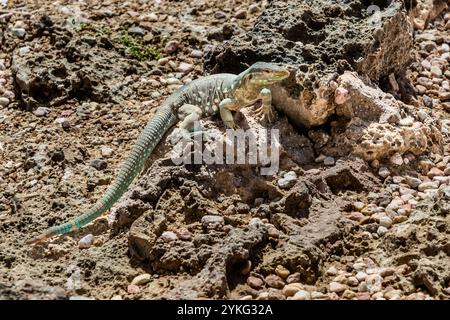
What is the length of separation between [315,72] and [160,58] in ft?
6.70

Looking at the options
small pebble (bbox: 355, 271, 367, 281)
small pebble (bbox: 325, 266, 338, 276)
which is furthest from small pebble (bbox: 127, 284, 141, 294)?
small pebble (bbox: 355, 271, 367, 281)

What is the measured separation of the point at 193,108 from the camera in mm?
6168

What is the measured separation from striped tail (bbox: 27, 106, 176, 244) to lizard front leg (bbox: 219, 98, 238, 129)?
48cm

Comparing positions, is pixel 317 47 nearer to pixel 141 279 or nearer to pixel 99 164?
pixel 99 164

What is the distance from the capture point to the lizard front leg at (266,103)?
229 inches

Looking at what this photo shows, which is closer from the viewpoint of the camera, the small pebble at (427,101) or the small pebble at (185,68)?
the small pebble at (427,101)

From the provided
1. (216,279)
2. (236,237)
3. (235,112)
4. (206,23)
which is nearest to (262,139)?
(235,112)

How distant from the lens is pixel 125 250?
523 centimetres

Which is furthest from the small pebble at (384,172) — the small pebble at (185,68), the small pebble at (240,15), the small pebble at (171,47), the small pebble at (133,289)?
the small pebble at (240,15)

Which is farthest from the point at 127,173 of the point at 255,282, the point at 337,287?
the point at 337,287

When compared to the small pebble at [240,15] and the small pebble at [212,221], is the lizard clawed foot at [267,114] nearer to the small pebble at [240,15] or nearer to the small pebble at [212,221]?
the small pebble at [212,221]

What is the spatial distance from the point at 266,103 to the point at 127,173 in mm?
1147

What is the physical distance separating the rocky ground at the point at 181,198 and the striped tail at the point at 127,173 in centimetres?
8
